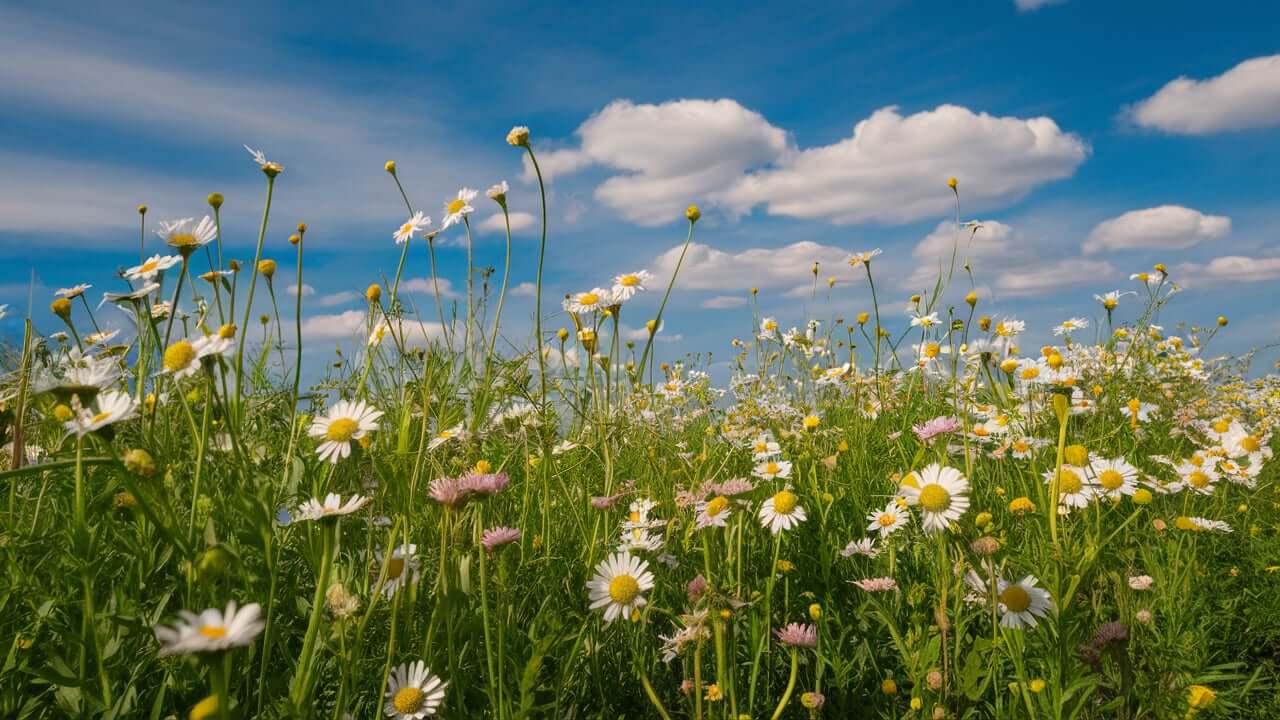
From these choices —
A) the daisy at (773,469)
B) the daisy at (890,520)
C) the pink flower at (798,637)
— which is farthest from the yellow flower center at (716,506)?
the daisy at (773,469)

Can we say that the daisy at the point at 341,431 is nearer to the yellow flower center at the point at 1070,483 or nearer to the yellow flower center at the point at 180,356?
the yellow flower center at the point at 180,356

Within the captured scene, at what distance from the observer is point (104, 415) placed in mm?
1272

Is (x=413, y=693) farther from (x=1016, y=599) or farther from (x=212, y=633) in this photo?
(x=1016, y=599)

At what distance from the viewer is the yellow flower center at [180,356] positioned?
1406 mm

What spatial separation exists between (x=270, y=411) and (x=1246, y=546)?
3.74m

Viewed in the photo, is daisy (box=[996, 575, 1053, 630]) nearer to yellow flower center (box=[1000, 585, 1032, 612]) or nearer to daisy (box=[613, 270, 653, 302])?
yellow flower center (box=[1000, 585, 1032, 612])

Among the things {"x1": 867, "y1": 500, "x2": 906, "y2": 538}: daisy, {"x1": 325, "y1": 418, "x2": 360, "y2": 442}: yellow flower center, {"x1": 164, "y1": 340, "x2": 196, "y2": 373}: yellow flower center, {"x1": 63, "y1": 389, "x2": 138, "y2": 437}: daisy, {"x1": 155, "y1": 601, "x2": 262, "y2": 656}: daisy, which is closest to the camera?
{"x1": 155, "y1": 601, "x2": 262, "y2": 656}: daisy

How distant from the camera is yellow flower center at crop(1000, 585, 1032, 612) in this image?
1548 mm

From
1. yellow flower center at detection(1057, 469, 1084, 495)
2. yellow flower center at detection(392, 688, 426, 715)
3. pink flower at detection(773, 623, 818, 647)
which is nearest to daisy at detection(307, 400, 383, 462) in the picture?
yellow flower center at detection(392, 688, 426, 715)

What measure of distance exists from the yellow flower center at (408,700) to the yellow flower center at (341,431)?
53 centimetres

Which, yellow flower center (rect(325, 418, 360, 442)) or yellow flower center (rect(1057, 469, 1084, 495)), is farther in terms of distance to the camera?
yellow flower center (rect(1057, 469, 1084, 495))

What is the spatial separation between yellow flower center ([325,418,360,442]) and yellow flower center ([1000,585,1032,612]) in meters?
1.40

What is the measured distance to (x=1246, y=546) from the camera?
9.39 feet

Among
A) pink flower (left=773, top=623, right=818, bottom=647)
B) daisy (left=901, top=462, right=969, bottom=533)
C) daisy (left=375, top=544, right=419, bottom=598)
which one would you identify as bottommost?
pink flower (left=773, top=623, right=818, bottom=647)
